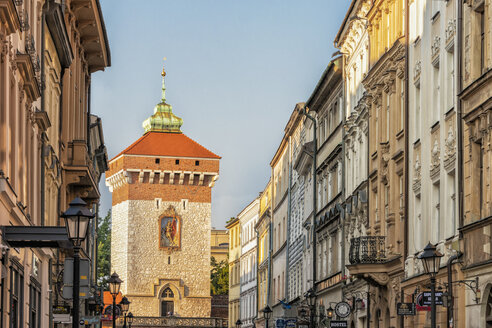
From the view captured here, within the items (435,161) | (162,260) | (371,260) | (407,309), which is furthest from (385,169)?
(162,260)

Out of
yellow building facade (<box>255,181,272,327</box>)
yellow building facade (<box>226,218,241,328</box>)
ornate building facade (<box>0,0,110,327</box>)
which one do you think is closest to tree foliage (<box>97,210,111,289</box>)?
yellow building facade (<box>226,218,241,328</box>)

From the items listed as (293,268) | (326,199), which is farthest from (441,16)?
(293,268)

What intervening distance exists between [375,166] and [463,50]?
11.4 metres

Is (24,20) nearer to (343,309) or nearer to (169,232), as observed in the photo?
(343,309)

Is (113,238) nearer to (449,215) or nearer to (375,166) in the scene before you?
(375,166)

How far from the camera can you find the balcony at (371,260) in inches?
1286

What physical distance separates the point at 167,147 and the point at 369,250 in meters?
83.2

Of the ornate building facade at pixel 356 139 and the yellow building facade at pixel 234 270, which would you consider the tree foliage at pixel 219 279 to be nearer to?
the yellow building facade at pixel 234 270

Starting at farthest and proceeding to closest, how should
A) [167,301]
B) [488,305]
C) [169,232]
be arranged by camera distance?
[169,232]
[167,301]
[488,305]

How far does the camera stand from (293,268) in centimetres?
6009

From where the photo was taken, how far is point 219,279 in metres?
130

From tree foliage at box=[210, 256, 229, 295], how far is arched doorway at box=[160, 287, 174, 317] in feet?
64.7

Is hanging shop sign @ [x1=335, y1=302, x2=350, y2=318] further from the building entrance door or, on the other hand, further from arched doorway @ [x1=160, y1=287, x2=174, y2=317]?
arched doorway @ [x1=160, y1=287, x2=174, y2=317]

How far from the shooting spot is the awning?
18.7 metres
